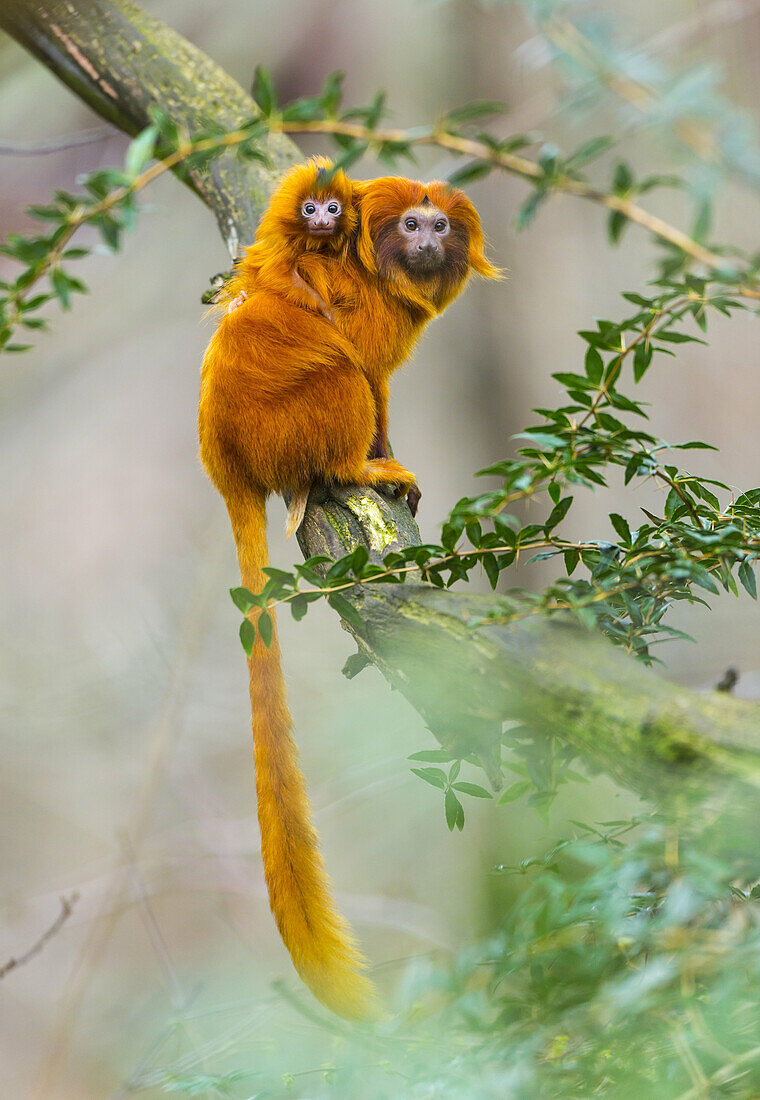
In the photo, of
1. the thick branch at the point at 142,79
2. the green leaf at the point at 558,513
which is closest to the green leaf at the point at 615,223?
the green leaf at the point at 558,513

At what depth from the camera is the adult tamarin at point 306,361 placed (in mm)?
1228

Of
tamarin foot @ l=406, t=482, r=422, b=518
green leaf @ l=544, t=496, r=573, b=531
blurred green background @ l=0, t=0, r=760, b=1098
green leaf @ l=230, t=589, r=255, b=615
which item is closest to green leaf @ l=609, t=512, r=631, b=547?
green leaf @ l=544, t=496, r=573, b=531

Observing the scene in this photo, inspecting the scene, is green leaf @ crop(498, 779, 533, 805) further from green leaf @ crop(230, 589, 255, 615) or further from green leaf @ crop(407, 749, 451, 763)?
green leaf @ crop(230, 589, 255, 615)

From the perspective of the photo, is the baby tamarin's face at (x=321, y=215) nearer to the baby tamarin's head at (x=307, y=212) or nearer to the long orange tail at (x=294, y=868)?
the baby tamarin's head at (x=307, y=212)

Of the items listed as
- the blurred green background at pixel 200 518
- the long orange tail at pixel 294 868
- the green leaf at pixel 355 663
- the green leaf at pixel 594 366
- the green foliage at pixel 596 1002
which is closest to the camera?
the green foliage at pixel 596 1002

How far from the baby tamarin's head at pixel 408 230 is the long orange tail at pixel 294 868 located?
624 mm

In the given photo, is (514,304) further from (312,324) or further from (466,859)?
(312,324)

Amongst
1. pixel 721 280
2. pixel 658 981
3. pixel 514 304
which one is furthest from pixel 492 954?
pixel 514 304

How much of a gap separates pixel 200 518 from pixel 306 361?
2.40m

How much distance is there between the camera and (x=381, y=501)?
4.70 feet

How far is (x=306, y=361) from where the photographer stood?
146cm

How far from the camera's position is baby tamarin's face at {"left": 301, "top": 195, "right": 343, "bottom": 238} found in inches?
60.9

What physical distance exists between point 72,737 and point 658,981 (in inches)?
132

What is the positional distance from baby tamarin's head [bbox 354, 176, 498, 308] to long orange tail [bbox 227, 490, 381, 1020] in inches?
24.6
